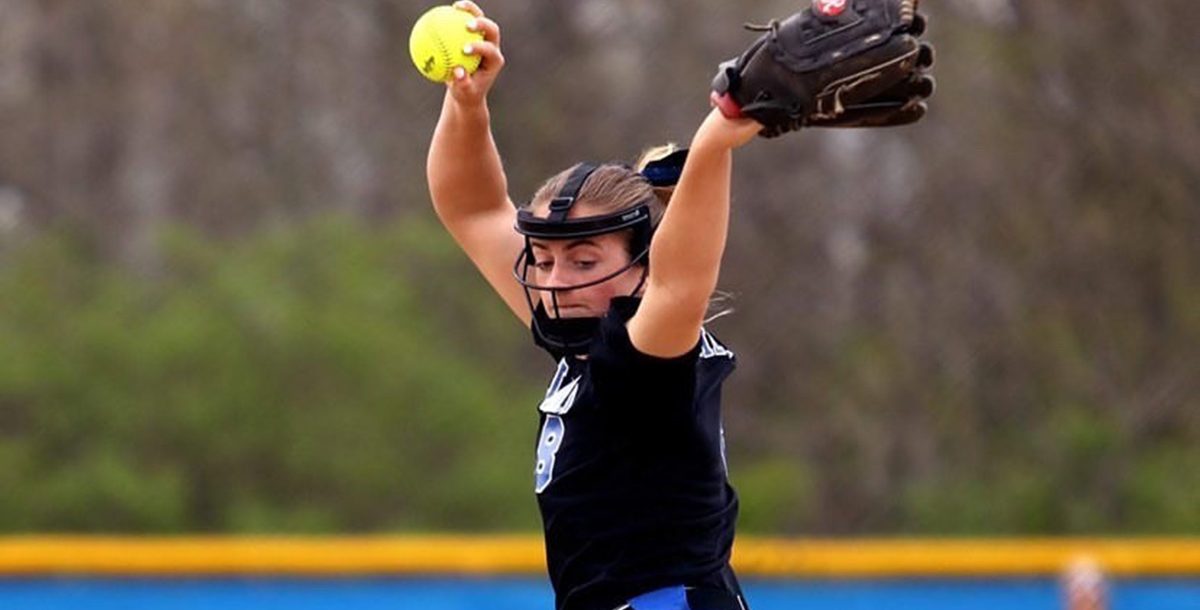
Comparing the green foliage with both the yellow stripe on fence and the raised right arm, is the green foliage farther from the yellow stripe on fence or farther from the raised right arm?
the raised right arm

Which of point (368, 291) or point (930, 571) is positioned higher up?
point (368, 291)

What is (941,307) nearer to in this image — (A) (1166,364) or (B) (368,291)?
(A) (1166,364)

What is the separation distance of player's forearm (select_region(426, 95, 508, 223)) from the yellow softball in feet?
0.72

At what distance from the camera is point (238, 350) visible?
38.9 feet

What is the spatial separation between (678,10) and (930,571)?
6863 mm

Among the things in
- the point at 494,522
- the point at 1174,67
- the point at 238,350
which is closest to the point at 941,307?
the point at 1174,67

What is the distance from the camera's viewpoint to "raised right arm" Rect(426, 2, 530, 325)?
4207 millimetres

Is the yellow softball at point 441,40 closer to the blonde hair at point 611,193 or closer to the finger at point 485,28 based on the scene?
the finger at point 485,28

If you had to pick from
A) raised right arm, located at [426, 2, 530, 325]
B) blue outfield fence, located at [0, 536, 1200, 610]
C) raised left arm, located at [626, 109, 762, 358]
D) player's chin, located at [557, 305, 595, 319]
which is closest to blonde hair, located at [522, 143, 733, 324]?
player's chin, located at [557, 305, 595, 319]

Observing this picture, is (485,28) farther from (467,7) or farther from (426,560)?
(426,560)

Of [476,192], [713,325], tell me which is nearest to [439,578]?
[713,325]

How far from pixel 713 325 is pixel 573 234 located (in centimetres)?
862

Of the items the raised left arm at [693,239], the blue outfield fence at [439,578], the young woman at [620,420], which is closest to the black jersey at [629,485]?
the young woman at [620,420]

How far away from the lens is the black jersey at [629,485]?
3.59 meters
